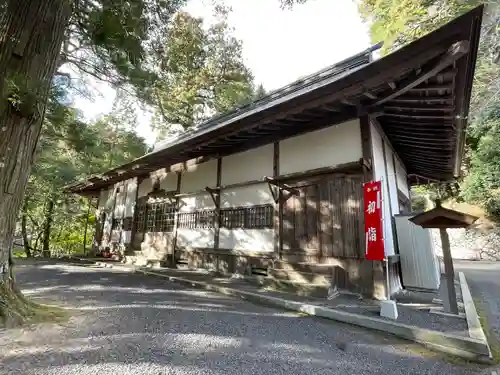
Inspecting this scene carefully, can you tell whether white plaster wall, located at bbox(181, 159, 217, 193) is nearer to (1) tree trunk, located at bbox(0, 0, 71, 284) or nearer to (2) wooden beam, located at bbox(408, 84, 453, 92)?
(1) tree trunk, located at bbox(0, 0, 71, 284)

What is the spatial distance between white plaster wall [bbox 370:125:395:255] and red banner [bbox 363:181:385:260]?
0.87 meters

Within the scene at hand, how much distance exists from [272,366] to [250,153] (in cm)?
569

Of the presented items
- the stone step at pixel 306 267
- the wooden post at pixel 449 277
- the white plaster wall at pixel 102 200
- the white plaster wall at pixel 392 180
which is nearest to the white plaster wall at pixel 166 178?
the stone step at pixel 306 267

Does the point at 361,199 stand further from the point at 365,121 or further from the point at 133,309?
the point at 133,309

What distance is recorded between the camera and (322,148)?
609 cm

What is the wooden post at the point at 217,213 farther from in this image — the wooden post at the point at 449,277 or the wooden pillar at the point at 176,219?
the wooden post at the point at 449,277

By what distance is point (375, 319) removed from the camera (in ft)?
12.2

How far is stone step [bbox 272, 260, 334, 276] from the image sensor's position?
537cm

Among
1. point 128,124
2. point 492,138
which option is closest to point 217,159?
point 128,124

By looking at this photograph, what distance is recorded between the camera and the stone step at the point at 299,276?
5314mm

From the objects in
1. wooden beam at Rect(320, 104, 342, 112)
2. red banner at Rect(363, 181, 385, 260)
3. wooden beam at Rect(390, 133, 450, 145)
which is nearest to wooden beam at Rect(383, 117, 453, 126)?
wooden beam at Rect(390, 133, 450, 145)

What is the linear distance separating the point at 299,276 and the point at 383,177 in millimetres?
2954

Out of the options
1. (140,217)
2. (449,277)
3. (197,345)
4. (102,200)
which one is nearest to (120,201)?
(140,217)

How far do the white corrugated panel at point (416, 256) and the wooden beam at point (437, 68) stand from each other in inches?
116
